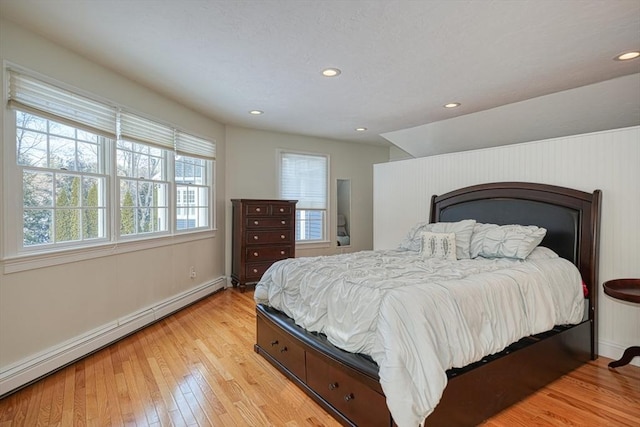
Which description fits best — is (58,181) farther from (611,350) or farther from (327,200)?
(611,350)

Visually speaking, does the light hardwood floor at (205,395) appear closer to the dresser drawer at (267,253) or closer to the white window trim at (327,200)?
the dresser drawer at (267,253)

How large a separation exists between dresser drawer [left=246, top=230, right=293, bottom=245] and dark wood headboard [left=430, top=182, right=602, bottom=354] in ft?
8.32

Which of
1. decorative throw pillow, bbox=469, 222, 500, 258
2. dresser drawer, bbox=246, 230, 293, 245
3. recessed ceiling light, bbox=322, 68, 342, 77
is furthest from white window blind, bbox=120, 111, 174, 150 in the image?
decorative throw pillow, bbox=469, 222, 500, 258

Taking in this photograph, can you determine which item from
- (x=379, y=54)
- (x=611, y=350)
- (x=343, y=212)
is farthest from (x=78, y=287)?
(x=343, y=212)

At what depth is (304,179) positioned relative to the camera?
612cm

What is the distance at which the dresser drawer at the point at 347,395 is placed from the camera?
1.72 metres

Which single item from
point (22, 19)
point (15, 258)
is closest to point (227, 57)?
point (22, 19)

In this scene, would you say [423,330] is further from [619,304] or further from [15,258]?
[15,258]

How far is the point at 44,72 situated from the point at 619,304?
15.6ft

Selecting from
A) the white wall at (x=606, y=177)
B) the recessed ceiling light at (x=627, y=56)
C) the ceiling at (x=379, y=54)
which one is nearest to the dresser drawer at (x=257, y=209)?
the ceiling at (x=379, y=54)

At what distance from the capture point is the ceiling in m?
2.10

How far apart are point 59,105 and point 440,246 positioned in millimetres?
3308

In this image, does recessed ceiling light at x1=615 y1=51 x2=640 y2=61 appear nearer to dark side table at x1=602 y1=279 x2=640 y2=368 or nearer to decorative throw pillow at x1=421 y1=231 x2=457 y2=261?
dark side table at x1=602 y1=279 x2=640 y2=368

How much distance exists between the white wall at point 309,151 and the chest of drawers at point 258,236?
0.50 meters
